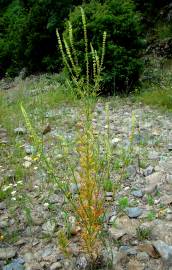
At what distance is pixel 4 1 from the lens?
1421 cm

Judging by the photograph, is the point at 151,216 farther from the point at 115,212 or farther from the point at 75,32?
the point at 75,32

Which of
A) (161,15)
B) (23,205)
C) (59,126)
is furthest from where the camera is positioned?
(161,15)

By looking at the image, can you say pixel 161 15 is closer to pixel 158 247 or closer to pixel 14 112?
pixel 14 112

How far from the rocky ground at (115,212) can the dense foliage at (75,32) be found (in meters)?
2.36

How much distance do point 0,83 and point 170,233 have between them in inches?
334

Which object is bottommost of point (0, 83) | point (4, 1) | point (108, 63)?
point (0, 83)

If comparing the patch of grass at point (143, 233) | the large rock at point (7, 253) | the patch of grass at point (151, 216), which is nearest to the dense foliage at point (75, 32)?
the patch of grass at point (151, 216)

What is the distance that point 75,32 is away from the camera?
8602 millimetres

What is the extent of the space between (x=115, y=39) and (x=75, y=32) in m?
0.76

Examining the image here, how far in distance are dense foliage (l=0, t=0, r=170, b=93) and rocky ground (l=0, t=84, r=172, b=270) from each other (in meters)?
2.36

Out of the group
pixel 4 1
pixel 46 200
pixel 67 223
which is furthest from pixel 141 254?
pixel 4 1

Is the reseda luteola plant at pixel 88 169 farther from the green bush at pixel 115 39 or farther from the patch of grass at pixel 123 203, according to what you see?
the green bush at pixel 115 39

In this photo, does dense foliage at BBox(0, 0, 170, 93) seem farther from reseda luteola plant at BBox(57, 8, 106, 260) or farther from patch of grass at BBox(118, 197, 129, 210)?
reseda luteola plant at BBox(57, 8, 106, 260)

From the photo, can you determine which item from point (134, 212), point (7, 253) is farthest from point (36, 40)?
point (7, 253)
